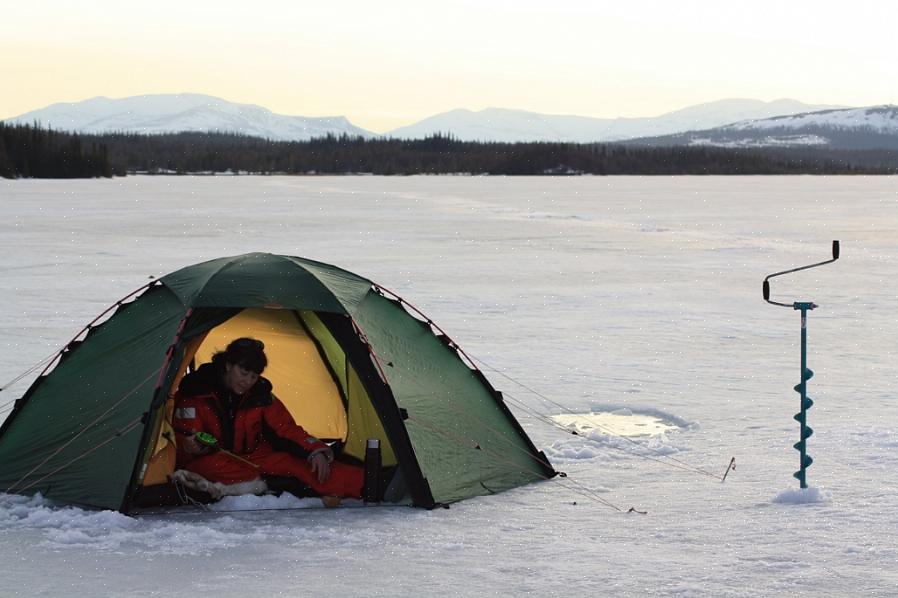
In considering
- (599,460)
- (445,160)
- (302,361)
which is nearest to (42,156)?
(445,160)

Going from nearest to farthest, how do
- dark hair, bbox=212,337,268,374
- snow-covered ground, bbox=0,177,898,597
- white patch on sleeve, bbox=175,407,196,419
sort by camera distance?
snow-covered ground, bbox=0,177,898,597, dark hair, bbox=212,337,268,374, white patch on sleeve, bbox=175,407,196,419

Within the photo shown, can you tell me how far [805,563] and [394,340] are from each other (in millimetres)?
2779

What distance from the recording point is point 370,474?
23.0ft

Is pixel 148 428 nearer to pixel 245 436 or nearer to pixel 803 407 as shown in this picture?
pixel 245 436

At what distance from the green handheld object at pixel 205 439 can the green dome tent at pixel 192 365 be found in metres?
0.17

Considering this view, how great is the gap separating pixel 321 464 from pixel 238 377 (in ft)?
2.21

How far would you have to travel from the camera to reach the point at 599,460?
26.6ft

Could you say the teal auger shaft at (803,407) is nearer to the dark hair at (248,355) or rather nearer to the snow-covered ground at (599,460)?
the snow-covered ground at (599,460)

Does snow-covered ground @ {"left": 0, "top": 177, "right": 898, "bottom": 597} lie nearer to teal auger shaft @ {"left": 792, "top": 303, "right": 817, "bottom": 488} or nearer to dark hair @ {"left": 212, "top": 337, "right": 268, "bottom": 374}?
teal auger shaft @ {"left": 792, "top": 303, "right": 817, "bottom": 488}

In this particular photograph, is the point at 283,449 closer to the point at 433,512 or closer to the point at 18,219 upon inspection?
the point at 433,512

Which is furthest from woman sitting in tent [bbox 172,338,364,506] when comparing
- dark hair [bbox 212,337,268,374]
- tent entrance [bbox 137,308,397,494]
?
tent entrance [bbox 137,308,397,494]

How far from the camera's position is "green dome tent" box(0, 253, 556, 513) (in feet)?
22.4

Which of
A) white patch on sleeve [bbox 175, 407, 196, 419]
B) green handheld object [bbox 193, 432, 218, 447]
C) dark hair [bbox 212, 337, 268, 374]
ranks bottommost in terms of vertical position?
green handheld object [bbox 193, 432, 218, 447]

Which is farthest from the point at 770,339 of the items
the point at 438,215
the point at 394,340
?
the point at 438,215
